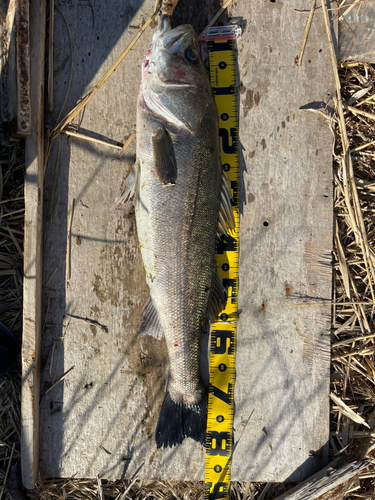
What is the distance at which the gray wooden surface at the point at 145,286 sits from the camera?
112 inches

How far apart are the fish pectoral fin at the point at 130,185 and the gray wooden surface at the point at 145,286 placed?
21 centimetres

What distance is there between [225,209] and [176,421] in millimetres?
1782

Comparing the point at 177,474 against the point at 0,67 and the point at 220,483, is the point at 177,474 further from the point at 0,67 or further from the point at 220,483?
the point at 0,67

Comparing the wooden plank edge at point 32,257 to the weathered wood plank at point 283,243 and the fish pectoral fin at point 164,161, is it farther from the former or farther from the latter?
the weathered wood plank at point 283,243

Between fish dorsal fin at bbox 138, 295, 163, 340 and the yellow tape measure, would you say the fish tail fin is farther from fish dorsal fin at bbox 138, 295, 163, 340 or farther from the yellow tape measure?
fish dorsal fin at bbox 138, 295, 163, 340

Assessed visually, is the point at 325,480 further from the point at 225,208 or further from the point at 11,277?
the point at 11,277

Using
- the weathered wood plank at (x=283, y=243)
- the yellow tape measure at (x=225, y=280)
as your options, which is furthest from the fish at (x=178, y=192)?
the weathered wood plank at (x=283, y=243)

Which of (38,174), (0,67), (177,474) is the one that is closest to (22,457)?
(177,474)

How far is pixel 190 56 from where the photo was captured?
2531 millimetres

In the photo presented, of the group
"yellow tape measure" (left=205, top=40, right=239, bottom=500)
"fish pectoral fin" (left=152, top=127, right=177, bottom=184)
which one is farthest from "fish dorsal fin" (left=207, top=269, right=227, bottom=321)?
"fish pectoral fin" (left=152, top=127, right=177, bottom=184)

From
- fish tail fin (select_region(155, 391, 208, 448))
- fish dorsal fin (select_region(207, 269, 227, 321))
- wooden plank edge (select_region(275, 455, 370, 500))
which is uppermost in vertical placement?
fish dorsal fin (select_region(207, 269, 227, 321))

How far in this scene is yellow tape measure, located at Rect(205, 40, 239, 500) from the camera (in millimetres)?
2838

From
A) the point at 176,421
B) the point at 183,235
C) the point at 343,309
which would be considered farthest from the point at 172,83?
Answer: the point at 176,421

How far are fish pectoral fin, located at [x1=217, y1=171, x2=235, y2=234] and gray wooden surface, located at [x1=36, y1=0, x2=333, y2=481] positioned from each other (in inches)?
13.3
